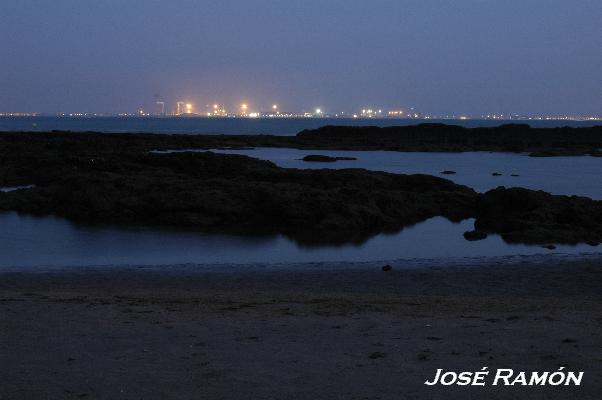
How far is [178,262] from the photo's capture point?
15.7 m

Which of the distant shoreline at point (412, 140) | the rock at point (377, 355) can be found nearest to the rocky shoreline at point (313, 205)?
the rock at point (377, 355)

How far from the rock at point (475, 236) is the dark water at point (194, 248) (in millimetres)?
205

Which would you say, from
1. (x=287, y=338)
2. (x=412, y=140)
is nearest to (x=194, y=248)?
(x=287, y=338)

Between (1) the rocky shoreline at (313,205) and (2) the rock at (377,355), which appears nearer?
(2) the rock at (377,355)

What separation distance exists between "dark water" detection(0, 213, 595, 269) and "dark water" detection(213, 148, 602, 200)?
1651 centimetres

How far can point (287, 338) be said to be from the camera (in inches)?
296

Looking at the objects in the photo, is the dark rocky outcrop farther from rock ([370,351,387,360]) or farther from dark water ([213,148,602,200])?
dark water ([213,148,602,200])

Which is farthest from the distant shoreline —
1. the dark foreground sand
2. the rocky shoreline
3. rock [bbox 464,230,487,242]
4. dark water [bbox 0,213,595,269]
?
the dark foreground sand

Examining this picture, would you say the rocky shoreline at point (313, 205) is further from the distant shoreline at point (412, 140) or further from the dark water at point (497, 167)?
the distant shoreline at point (412, 140)

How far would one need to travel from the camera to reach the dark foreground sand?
19.1 ft

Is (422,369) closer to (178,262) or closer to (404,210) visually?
(178,262)

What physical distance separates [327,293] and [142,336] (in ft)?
14.7

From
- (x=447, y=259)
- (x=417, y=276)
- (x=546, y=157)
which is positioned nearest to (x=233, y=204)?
(x=447, y=259)

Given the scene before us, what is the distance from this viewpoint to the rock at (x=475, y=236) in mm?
18734
